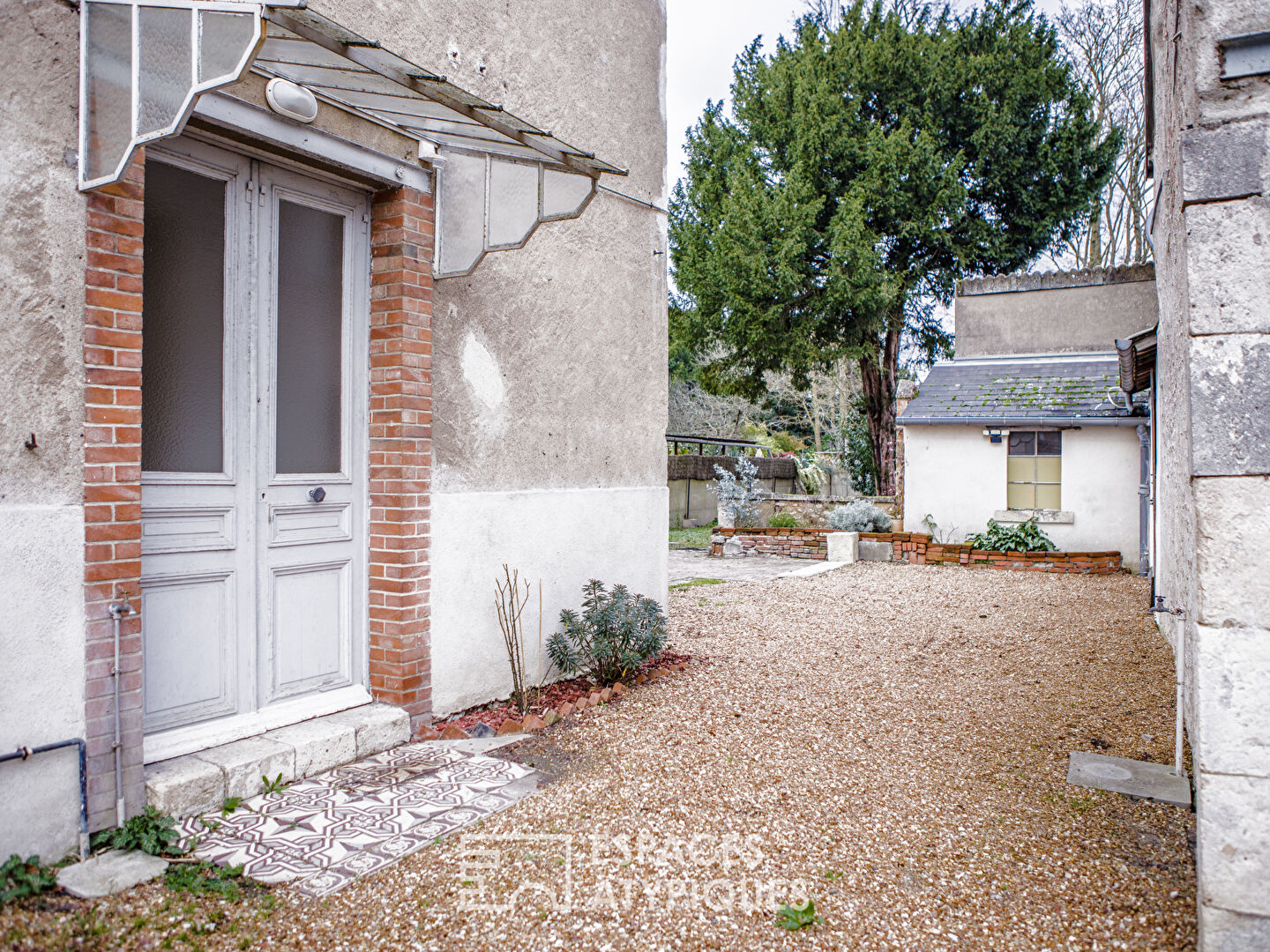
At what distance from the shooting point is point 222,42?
2.69 meters

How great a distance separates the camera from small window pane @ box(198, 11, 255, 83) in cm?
264

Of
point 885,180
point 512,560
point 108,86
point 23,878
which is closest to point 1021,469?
point 885,180

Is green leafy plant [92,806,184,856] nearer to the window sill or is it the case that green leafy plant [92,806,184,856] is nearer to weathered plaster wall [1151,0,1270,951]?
weathered plaster wall [1151,0,1270,951]

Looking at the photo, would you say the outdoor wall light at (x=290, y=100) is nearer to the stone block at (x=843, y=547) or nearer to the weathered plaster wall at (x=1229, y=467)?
the weathered plaster wall at (x=1229, y=467)

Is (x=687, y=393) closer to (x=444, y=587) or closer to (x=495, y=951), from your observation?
(x=444, y=587)

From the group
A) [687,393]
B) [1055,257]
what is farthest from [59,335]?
[687,393]

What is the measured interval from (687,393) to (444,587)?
76.0 ft

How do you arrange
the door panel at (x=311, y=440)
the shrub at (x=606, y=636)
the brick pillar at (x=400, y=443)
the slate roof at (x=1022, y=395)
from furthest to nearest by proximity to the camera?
the slate roof at (x=1022, y=395) < the shrub at (x=606, y=636) < the brick pillar at (x=400, y=443) < the door panel at (x=311, y=440)

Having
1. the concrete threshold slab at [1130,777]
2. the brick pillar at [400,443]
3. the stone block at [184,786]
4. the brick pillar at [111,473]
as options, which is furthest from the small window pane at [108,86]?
the concrete threshold slab at [1130,777]

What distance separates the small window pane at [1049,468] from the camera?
13094mm

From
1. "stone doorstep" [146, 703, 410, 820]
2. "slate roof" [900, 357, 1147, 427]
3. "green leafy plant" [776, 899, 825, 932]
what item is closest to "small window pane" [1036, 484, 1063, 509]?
"slate roof" [900, 357, 1147, 427]

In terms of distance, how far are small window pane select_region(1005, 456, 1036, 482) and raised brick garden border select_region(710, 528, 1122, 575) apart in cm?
158

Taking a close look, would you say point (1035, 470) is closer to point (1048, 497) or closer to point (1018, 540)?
point (1048, 497)

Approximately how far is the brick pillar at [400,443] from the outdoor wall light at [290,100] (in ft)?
2.13
